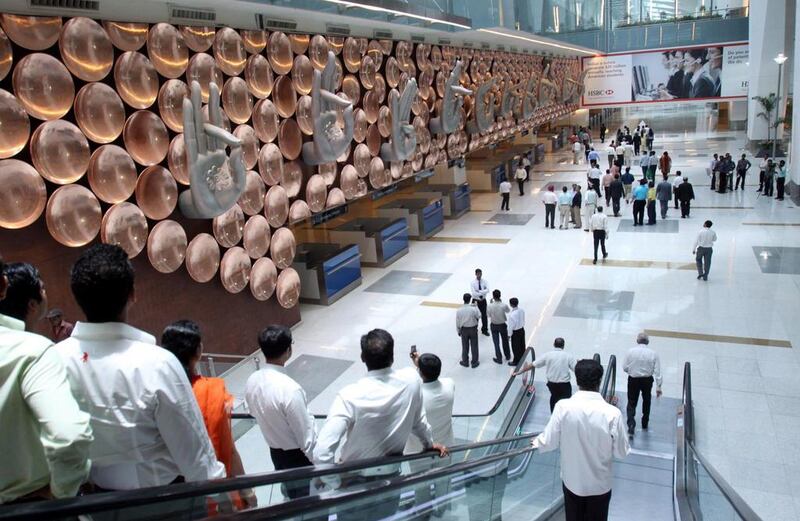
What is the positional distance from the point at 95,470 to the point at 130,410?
27cm

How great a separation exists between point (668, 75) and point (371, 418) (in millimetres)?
33385

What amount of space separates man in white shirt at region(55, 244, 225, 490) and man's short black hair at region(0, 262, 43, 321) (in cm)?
25

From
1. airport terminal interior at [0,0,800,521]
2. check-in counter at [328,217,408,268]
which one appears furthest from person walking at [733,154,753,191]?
check-in counter at [328,217,408,268]

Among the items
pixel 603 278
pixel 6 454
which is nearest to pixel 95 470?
pixel 6 454

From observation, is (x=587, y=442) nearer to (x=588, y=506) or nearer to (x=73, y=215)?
(x=588, y=506)

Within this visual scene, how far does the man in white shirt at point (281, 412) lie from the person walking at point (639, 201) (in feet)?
47.0

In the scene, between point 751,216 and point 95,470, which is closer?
point 95,470

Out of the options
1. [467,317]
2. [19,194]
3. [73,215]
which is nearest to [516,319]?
[467,317]

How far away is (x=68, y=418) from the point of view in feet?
5.46

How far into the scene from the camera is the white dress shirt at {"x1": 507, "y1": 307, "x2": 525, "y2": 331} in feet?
28.2

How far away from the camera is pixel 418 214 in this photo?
1620cm

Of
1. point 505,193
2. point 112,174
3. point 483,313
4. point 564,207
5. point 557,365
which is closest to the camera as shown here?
point 112,174

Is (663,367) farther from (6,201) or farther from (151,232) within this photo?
(6,201)

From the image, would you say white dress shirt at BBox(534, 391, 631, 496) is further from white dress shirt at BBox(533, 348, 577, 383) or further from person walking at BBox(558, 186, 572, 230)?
person walking at BBox(558, 186, 572, 230)
